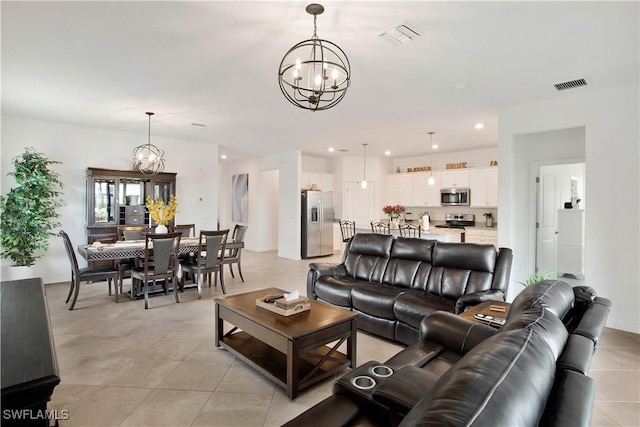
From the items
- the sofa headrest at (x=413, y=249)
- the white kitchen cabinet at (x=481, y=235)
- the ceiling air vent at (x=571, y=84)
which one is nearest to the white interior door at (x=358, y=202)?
the white kitchen cabinet at (x=481, y=235)

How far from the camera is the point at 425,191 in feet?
27.7

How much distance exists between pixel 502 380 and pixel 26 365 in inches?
55.0

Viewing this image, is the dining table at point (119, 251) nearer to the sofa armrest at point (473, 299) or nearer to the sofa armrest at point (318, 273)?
the sofa armrest at point (318, 273)

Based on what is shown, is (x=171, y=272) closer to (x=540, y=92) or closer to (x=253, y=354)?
(x=253, y=354)

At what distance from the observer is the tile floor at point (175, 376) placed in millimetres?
2098

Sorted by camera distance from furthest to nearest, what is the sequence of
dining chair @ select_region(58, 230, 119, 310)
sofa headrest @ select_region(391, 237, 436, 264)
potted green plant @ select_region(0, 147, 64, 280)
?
potted green plant @ select_region(0, 147, 64, 280)
dining chair @ select_region(58, 230, 119, 310)
sofa headrest @ select_region(391, 237, 436, 264)

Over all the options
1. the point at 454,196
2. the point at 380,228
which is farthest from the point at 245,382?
the point at 454,196

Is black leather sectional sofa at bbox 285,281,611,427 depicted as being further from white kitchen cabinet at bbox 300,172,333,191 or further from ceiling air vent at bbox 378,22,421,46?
white kitchen cabinet at bbox 300,172,333,191

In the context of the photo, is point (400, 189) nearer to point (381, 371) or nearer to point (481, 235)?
point (481, 235)

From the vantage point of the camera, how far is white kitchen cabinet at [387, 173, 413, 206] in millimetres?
8742

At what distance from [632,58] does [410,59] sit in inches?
81.6

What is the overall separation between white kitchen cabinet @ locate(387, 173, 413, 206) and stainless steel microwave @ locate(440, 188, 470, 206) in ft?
2.90

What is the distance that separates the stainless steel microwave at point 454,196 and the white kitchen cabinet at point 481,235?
0.65m

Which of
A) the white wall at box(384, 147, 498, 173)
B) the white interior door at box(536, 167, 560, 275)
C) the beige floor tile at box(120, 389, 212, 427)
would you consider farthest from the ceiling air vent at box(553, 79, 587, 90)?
the beige floor tile at box(120, 389, 212, 427)
